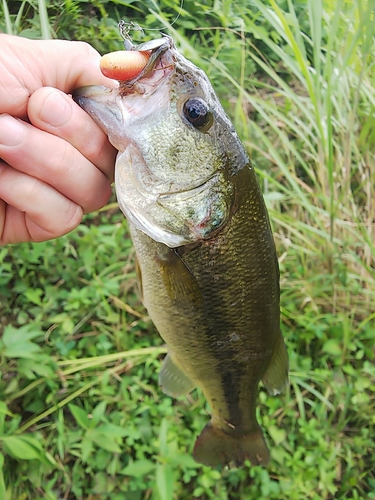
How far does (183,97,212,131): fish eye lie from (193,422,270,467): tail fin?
1136mm

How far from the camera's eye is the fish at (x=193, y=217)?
2.89 ft

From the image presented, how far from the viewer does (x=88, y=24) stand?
6.69 feet

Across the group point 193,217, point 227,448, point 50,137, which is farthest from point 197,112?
point 227,448

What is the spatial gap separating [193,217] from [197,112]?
23 cm

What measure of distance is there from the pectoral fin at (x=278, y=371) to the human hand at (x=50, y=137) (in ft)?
2.47

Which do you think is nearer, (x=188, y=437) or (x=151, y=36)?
(x=188, y=437)

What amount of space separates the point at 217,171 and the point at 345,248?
1.42m

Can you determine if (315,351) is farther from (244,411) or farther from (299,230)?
(244,411)

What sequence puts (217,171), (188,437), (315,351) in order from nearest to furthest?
(217,171) → (188,437) → (315,351)

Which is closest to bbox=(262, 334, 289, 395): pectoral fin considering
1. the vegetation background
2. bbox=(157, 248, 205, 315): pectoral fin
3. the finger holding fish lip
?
bbox=(157, 248, 205, 315): pectoral fin

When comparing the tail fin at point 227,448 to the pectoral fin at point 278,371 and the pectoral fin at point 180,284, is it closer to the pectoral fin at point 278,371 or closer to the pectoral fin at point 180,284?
the pectoral fin at point 278,371

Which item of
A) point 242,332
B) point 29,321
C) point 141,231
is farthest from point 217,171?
point 29,321

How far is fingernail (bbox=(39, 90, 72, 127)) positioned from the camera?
0.86m

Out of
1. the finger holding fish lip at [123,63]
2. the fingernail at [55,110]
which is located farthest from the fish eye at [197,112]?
the fingernail at [55,110]
